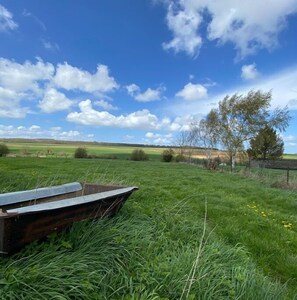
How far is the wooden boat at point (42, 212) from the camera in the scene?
251 cm

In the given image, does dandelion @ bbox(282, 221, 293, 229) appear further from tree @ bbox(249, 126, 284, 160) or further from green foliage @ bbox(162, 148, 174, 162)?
green foliage @ bbox(162, 148, 174, 162)

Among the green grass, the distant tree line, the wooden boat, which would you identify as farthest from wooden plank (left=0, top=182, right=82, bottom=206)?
the distant tree line

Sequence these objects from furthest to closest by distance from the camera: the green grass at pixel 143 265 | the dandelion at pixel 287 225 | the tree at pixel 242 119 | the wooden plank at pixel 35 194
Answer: the tree at pixel 242 119, the dandelion at pixel 287 225, the wooden plank at pixel 35 194, the green grass at pixel 143 265

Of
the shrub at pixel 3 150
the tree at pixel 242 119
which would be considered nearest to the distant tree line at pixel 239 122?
the tree at pixel 242 119

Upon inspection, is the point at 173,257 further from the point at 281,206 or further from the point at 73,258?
the point at 281,206

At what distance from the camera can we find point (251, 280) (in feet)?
10.2

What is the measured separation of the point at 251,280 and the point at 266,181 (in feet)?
43.8

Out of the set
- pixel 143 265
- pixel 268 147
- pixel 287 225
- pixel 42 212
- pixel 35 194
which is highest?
pixel 268 147

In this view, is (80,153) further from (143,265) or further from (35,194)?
(143,265)

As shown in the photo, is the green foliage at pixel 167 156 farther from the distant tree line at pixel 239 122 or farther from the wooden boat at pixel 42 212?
the wooden boat at pixel 42 212

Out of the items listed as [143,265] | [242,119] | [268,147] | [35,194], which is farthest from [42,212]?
[268,147]

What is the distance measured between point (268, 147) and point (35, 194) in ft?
131

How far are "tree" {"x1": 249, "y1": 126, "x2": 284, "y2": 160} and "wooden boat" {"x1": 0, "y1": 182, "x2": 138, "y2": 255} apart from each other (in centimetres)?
3293

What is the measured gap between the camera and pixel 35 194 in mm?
4516
